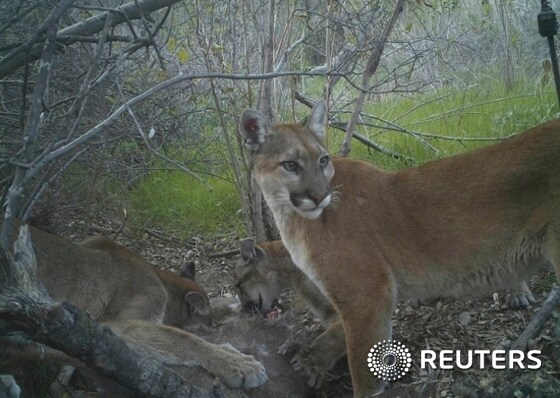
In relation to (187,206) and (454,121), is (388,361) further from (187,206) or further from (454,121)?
(454,121)

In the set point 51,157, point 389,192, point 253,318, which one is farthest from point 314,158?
point 51,157

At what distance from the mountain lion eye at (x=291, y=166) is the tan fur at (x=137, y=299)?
1209mm

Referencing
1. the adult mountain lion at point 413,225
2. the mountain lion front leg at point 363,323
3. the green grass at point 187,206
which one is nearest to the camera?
the adult mountain lion at point 413,225

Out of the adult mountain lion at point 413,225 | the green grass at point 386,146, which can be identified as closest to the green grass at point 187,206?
the green grass at point 386,146

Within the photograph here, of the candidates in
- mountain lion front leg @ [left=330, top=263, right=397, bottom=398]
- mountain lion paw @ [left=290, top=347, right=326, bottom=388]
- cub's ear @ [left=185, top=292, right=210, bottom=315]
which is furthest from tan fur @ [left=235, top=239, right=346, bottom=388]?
mountain lion front leg @ [left=330, top=263, right=397, bottom=398]

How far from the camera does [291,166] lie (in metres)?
5.15

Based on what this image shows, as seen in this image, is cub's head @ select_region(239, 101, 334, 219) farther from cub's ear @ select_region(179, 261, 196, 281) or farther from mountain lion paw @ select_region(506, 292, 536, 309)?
mountain lion paw @ select_region(506, 292, 536, 309)

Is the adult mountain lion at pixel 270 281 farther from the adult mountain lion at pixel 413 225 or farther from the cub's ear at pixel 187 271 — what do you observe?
the adult mountain lion at pixel 413 225

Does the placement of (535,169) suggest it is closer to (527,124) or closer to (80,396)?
(80,396)

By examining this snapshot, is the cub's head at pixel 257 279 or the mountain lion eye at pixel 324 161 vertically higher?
the mountain lion eye at pixel 324 161

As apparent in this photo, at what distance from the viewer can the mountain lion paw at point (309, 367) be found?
5.09m

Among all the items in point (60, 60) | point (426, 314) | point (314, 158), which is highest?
point (60, 60)

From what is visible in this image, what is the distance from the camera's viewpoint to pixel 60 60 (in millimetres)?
6234

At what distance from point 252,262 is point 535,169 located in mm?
2414
